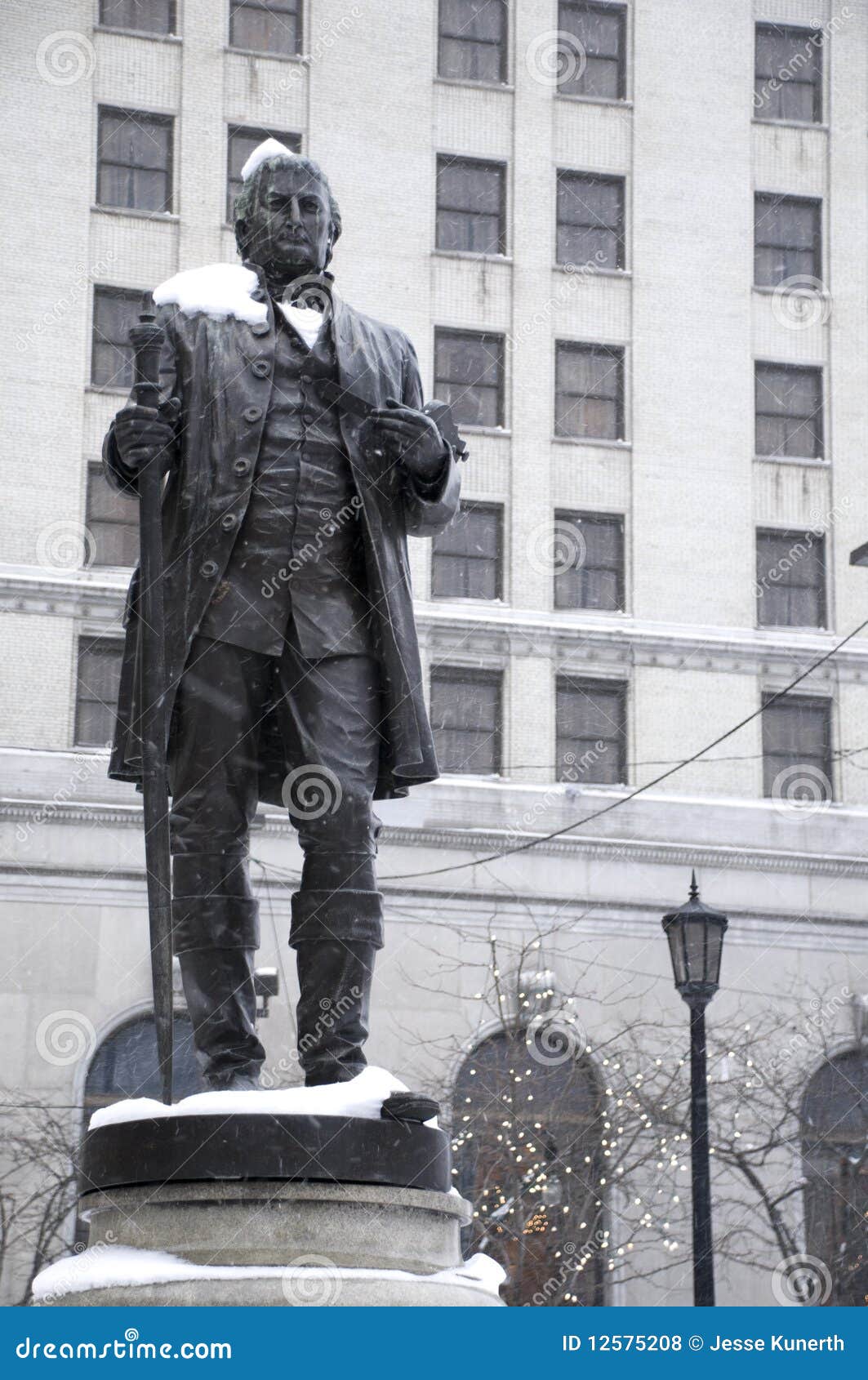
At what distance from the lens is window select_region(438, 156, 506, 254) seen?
33.3 metres

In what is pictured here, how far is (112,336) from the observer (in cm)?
3147

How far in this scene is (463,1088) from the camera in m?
26.1

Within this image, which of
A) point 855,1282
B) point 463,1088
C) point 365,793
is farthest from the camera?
point 855,1282

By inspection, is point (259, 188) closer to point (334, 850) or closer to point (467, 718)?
point (334, 850)

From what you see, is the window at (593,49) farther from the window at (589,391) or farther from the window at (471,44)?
the window at (589,391)

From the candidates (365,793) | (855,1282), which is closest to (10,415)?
(855,1282)

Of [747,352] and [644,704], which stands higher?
[747,352]

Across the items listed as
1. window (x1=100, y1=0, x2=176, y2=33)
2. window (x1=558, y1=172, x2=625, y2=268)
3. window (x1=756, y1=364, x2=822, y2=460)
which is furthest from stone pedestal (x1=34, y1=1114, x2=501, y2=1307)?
window (x1=100, y1=0, x2=176, y2=33)

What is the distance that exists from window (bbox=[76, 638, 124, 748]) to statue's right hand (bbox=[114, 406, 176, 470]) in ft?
77.2

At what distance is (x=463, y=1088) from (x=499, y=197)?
1498cm

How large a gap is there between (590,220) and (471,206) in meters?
1.99

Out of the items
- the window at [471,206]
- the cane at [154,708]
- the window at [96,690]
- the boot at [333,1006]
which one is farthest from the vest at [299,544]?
the window at [471,206]
